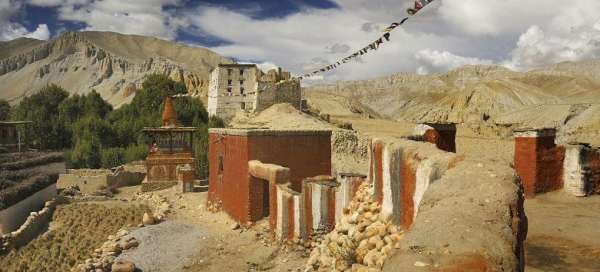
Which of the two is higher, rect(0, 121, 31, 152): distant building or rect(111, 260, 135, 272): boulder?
rect(0, 121, 31, 152): distant building

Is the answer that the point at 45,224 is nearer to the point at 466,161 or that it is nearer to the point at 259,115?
the point at 466,161

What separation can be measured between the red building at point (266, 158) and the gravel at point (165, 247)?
1.63 metres

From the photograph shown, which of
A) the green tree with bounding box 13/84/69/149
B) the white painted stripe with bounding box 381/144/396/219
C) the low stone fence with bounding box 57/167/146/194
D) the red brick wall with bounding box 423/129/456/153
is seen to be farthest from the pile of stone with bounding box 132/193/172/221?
the green tree with bounding box 13/84/69/149

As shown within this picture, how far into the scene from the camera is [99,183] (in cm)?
2816

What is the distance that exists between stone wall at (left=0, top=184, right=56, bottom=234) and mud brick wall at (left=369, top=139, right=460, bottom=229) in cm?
1710

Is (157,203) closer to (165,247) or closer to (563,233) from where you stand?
(165,247)

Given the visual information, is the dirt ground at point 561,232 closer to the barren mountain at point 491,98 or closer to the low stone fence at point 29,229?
the low stone fence at point 29,229

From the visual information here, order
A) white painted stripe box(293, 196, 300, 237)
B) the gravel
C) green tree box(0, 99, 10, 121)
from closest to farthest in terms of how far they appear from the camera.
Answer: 1. white painted stripe box(293, 196, 300, 237)
2. the gravel
3. green tree box(0, 99, 10, 121)

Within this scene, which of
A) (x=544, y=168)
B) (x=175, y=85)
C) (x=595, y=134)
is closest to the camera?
(x=544, y=168)

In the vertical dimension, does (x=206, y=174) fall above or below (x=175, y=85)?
below

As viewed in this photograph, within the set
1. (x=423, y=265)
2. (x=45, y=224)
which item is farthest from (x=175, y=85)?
→ (x=423, y=265)

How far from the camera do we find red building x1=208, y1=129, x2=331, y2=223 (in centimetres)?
1527

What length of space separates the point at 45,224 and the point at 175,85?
103ft

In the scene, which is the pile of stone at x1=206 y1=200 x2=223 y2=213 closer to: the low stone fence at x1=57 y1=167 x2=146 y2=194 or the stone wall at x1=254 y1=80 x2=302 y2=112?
the low stone fence at x1=57 y1=167 x2=146 y2=194
